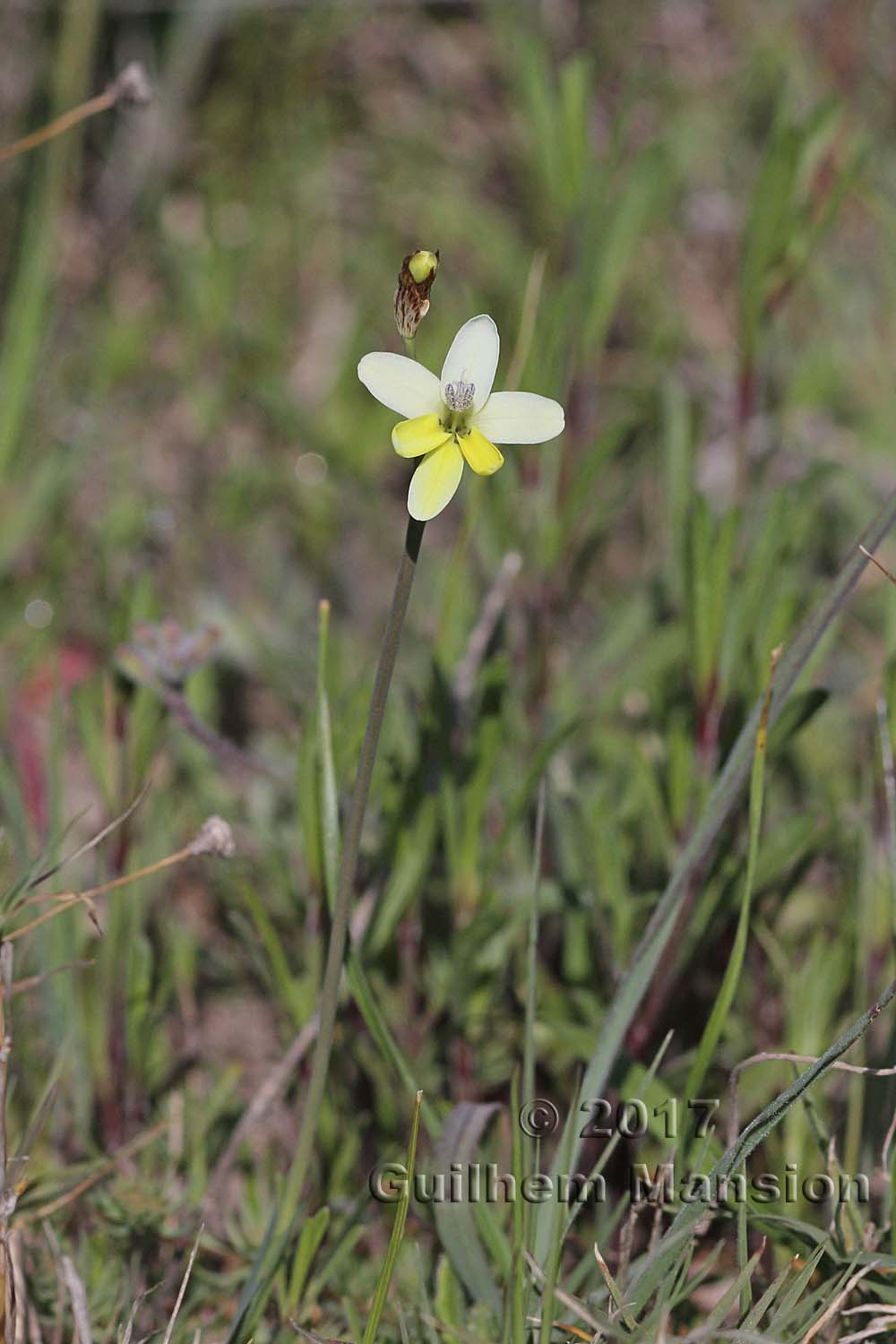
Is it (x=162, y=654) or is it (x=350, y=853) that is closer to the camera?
(x=350, y=853)

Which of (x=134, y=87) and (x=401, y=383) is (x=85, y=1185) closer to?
(x=401, y=383)

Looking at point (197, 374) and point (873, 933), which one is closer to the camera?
point (873, 933)

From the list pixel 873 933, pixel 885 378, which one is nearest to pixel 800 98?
pixel 885 378

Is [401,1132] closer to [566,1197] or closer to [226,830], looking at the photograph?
[566,1197]

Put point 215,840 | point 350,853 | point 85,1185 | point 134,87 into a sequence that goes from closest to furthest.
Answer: point 350,853, point 215,840, point 85,1185, point 134,87

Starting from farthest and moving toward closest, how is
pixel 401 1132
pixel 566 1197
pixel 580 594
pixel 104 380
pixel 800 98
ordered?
pixel 800 98 < pixel 104 380 < pixel 580 594 < pixel 401 1132 < pixel 566 1197

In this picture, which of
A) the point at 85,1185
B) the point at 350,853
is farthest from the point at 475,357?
the point at 85,1185

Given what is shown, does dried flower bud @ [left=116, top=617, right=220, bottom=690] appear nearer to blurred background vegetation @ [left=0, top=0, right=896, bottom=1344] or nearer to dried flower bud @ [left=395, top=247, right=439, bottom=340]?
blurred background vegetation @ [left=0, top=0, right=896, bottom=1344]
